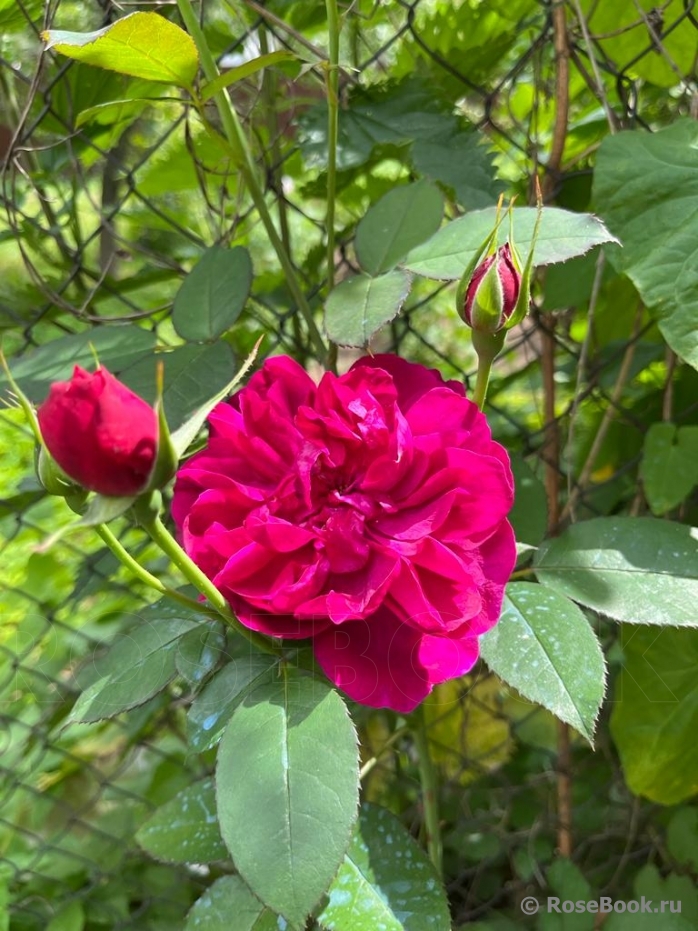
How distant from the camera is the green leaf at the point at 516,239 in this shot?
0.45 m

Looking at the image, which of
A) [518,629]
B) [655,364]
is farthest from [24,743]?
[655,364]

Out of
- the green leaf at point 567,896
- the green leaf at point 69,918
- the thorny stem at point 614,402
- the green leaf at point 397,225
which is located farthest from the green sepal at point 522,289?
the green leaf at point 69,918

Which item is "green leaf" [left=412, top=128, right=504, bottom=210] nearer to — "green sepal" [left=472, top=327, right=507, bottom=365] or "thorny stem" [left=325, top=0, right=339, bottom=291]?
"thorny stem" [left=325, top=0, right=339, bottom=291]

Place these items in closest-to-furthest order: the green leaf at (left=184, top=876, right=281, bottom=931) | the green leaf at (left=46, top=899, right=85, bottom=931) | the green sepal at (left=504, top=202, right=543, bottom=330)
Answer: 1. the green sepal at (left=504, top=202, right=543, bottom=330)
2. the green leaf at (left=184, top=876, right=281, bottom=931)
3. the green leaf at (left=46, top=899, right=85, bottom=931)

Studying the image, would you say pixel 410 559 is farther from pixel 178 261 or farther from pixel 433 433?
pixel 178 261

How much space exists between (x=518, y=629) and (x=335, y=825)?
0.53 feet

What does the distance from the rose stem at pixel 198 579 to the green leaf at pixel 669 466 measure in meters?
0.38

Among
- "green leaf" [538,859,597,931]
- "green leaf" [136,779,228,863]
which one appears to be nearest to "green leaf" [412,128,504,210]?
"green leaf" [136,779,228,863]

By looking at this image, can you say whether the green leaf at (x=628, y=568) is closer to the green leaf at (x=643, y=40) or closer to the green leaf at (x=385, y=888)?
the green leaf at (x=385, y=888)

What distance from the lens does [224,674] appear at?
43 centimetres

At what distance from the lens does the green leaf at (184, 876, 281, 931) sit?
20.3 inches

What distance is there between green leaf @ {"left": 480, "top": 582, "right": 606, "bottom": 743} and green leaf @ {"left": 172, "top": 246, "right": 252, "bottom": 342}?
0.89 feet

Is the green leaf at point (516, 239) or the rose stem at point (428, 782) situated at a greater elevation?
the green leaf at point (516, 239)

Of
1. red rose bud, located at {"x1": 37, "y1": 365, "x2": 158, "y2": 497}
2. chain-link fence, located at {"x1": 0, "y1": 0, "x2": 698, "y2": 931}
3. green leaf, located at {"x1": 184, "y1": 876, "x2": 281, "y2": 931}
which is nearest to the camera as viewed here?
red rose bud, located at {"x1": 37, "y1": 365, "x2": 158, "y2": 497}
